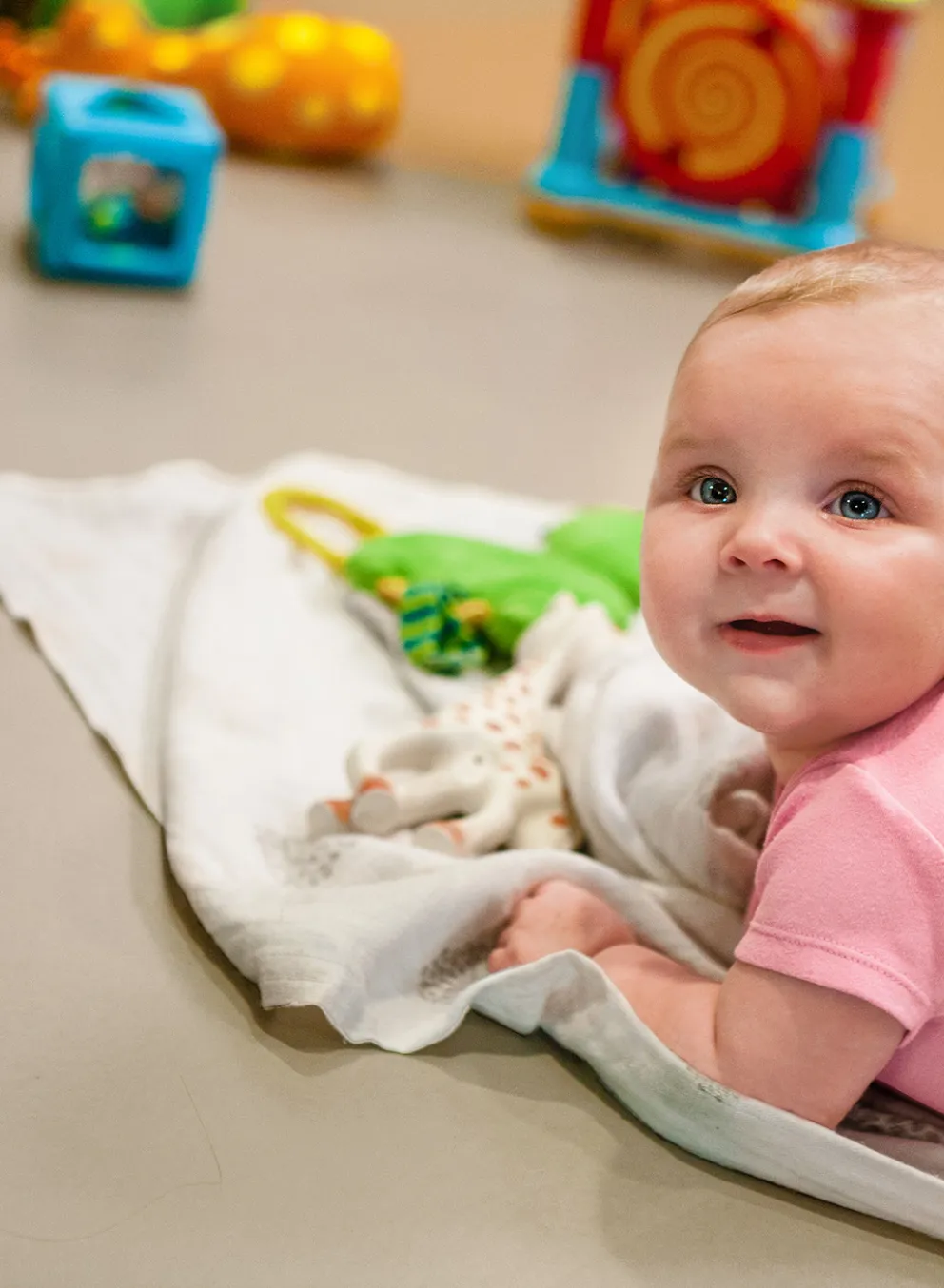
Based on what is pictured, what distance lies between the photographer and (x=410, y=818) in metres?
0.95

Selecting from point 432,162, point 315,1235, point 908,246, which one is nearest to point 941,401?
point 908,246

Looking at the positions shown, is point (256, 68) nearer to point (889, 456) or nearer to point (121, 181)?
point (121, 181)

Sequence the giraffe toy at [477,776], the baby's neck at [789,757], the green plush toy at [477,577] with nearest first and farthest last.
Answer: the baby's neck at [789,757], the giraffe toy at [477,776], the green plush toy at [477,577]

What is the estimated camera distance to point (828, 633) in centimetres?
74

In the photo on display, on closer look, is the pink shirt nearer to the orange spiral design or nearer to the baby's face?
the baby's face

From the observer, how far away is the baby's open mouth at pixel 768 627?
30.0 inches

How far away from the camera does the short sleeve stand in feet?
2.32

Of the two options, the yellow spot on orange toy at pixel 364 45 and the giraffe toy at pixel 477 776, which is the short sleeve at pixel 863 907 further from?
the yellow spot on orange toy at pixel 364 45

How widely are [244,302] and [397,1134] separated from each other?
1353 mm

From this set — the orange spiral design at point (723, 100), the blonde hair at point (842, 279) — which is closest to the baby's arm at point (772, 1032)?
the blonde hair at point (842, 279)

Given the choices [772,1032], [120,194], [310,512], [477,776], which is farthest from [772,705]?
[120,194]

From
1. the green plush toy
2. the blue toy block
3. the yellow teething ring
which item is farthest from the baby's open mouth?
the blue toy block

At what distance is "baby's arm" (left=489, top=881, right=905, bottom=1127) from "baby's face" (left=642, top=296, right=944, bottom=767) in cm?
13

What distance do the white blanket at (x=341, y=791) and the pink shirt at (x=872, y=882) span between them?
8cm
